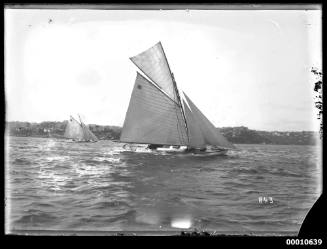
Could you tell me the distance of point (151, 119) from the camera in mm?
3012

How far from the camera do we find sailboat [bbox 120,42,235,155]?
2.55 metres

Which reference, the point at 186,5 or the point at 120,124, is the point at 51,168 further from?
the point at 186,5

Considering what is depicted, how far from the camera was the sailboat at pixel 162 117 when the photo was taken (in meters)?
2.55

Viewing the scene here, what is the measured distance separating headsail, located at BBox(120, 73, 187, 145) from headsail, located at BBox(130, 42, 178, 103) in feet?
0.26

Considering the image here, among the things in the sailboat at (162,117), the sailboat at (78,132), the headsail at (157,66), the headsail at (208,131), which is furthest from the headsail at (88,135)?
the headsail at (208,131)

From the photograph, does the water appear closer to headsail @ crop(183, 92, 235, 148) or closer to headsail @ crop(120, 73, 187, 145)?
headsail @ crop(183, 92, 235, 148)

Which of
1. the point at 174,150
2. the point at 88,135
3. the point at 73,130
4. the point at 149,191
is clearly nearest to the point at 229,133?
the point at 174,150

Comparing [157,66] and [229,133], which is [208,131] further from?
[157,66]

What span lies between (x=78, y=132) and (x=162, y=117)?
3.06ft

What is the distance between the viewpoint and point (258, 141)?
2436 millimetres

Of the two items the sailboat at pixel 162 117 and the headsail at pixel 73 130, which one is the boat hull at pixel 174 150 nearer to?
the sailboat at pixel 162 117

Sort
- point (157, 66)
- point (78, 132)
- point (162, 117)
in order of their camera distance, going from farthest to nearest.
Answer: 1. point (162, 117)
2. point (157, 66)
3. point (78, 132)

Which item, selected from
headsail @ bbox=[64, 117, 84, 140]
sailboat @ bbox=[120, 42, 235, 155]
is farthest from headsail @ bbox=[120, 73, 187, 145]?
headsail @ bbox=[64, 117, 84, 140]

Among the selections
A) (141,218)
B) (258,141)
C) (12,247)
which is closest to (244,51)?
(258,141)
